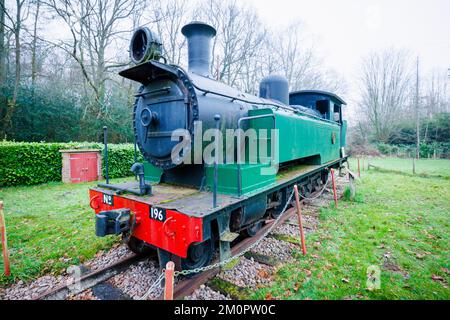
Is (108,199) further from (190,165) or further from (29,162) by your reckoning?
(29,162)

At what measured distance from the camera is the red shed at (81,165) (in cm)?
995

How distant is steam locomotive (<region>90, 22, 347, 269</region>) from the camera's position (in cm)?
281

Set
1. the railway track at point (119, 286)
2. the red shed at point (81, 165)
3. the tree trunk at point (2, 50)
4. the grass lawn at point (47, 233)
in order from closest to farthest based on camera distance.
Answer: the railway track at point (119, 286) < the grass lawn at point (47, 233) < the red shed at point (81, 165) < the tree trunk at point (2, 50)

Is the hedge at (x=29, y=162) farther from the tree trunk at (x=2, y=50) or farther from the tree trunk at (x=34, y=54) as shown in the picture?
the tree trunk at (x=34, y=54)

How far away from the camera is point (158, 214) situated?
9.16 feet

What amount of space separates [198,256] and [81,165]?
9068mm

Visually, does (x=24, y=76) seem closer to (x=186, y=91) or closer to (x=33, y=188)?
(x=33, y=188)

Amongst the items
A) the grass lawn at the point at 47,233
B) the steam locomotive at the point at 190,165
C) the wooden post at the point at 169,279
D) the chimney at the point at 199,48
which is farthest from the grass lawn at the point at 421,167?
the wooden post at the point at 169,279

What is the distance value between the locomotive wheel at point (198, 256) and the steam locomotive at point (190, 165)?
1cm

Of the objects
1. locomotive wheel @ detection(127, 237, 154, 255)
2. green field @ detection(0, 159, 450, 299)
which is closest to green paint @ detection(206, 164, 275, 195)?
green field @ detection(0, 159, 450, 299)

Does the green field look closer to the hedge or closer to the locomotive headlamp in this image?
the hedge

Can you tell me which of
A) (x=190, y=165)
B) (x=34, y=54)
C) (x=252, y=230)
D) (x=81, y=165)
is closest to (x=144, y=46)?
(x=190, y=165)

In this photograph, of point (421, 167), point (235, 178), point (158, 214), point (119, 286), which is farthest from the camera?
point (421, 167)

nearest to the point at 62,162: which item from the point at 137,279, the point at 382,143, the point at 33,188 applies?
the point at 33,188
